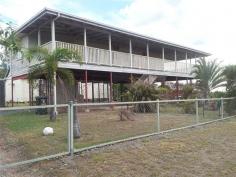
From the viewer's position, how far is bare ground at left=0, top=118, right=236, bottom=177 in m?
5.53

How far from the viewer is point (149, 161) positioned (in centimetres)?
627

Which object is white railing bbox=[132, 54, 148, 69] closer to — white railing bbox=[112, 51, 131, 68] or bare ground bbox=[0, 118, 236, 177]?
white railing bbox=[112, 51, 131, 68]

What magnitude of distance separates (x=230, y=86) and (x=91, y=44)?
10066 mm

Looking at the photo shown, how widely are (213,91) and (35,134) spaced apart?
1421 cm

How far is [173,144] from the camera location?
26.3 feet

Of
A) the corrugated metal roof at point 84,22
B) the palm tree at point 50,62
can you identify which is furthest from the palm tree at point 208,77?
the palm tree at point 50,62

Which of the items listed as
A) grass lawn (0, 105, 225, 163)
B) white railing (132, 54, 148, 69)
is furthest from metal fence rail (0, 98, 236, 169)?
white railing (132, 54, 148, 69)

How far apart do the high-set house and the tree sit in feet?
18.8

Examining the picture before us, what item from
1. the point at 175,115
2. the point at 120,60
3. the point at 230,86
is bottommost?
the point at 175,115

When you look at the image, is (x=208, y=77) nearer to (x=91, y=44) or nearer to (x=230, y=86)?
(x=230, y=86)

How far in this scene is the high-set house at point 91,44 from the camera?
656 inches

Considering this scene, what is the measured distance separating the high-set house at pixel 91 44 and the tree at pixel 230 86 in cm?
573

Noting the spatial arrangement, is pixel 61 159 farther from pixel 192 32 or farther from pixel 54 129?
pixel 192 32

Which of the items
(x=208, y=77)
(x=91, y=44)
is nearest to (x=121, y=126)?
(x=208, y=77)
